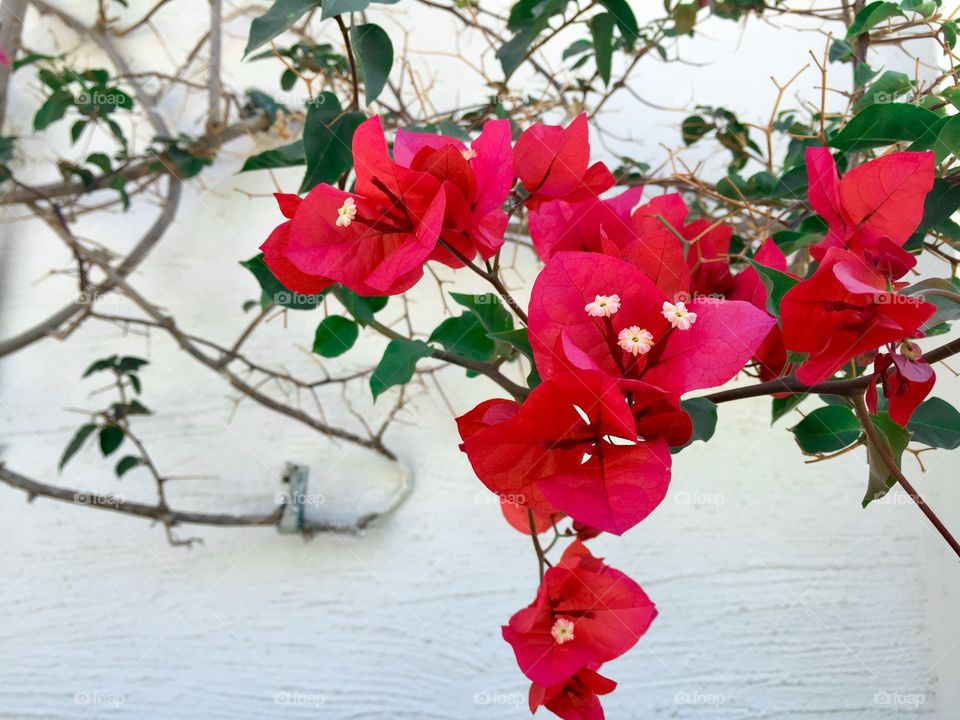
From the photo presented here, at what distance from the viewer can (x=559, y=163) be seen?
20.1 inches

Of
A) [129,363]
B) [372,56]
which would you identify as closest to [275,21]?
[372,56]

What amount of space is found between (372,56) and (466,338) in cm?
21

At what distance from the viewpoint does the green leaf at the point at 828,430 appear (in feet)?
1.87

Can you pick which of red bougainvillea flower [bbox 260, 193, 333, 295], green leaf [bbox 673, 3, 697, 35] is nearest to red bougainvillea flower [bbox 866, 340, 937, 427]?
red bougainvillea flower [bbox 260, 193, 333, 295]

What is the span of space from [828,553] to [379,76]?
3.13 ft

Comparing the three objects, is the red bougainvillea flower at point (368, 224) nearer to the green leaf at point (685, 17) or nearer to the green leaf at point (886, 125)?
the green leaf at point (886, 125)

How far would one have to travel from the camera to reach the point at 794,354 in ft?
1.60

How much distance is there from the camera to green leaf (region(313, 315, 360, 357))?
0.66m

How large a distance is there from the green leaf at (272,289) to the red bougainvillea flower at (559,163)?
0.21 meters

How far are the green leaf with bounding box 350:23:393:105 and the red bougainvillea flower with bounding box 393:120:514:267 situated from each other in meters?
0.14

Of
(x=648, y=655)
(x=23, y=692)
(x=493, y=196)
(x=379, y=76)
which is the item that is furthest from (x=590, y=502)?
(x=23, y=692)

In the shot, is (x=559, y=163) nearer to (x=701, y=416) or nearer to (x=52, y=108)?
(x=701, y=416)

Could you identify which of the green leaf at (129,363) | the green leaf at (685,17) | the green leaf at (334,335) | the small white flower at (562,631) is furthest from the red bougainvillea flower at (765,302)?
the green leaf at (129,363)

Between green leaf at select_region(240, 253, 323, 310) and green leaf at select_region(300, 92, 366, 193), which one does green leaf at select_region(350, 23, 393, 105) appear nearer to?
green leaf at select_region(300, 92, 366, 193)
